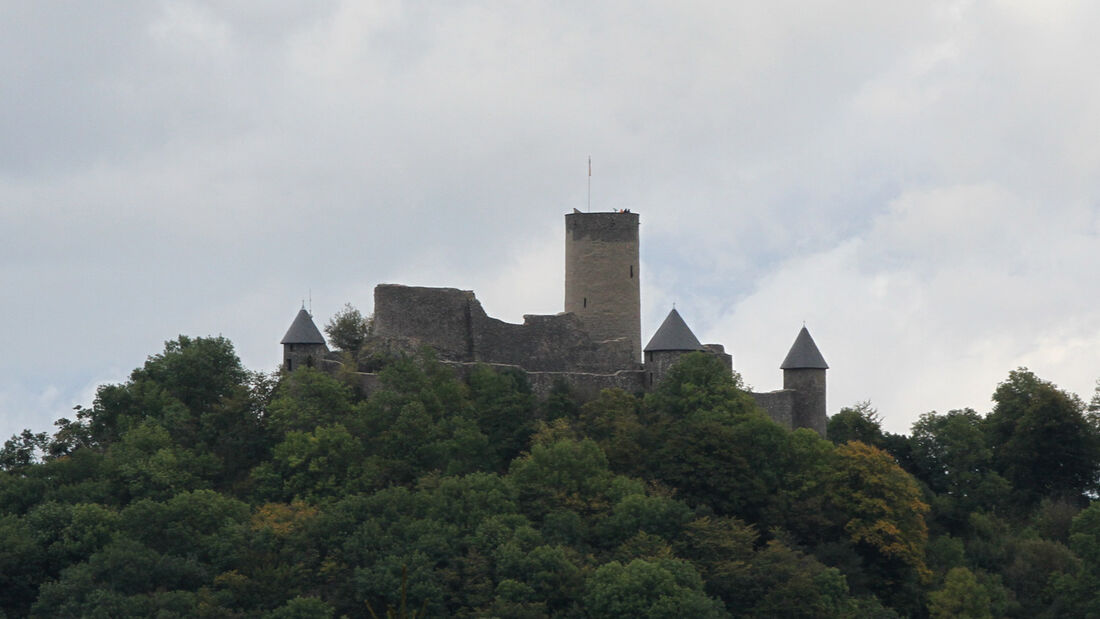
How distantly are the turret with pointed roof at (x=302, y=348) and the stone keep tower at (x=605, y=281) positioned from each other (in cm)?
799

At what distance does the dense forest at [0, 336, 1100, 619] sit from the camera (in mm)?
61031

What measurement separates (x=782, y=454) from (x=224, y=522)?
53.8 feet

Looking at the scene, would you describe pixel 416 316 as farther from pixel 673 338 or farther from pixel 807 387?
pixel 807 387

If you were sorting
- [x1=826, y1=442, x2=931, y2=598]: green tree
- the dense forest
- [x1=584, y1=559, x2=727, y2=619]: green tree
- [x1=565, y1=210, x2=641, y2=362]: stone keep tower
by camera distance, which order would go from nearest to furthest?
[x1=584, y1=559, x2=727, y2=619]: green tree
the dense forest
[x1=826, y1=442, x2=931, y2=598]: green tree
[x1=565, y1=210, x2=641, y2=362]: stone keep tower

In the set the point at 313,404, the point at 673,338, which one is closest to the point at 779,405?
the point at 673,338

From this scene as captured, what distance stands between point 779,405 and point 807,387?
107 cm

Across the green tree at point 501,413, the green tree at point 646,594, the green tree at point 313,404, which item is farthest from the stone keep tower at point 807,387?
the green tree at point 313,404

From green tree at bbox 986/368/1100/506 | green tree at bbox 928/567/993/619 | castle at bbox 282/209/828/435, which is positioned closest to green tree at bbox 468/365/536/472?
castle at bbox 282/209/828/435

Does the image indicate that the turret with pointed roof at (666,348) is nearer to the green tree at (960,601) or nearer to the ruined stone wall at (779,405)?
the ruined stone wall at (779,405)

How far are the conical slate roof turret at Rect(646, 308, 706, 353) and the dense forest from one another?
3.66 feet

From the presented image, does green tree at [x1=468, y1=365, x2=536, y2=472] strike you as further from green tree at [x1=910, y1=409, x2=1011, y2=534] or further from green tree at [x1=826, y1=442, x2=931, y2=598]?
green tree at [x1=910, y1=409, x2=1011, y2=534]

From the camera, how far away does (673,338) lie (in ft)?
228

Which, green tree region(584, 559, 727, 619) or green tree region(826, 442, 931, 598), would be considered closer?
green tree region(584, 559, 727, 619)

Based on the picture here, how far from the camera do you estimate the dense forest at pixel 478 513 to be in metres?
61.0
